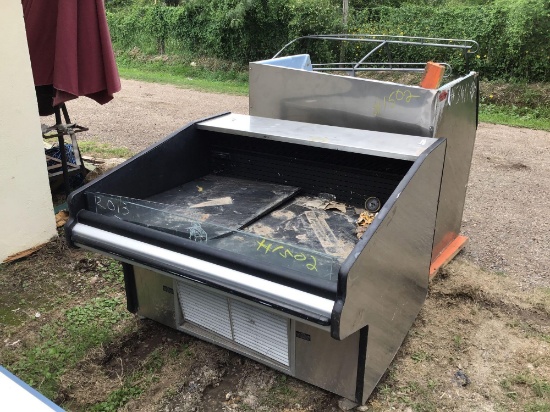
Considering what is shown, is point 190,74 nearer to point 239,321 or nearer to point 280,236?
point 280,236

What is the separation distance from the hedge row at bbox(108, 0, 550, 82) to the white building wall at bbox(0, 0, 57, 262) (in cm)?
788

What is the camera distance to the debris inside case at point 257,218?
1821mm

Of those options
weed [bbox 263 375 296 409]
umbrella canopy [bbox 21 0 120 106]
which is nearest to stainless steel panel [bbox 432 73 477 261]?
weed [bbox 263 375 296 409]

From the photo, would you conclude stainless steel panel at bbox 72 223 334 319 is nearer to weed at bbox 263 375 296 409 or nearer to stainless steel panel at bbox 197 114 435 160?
weed at bbox 263 375 296 409

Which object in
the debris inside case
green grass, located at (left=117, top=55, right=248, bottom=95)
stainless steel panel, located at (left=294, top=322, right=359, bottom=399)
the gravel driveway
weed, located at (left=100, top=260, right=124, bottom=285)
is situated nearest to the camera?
the debris inside case

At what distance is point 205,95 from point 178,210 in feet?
25.5

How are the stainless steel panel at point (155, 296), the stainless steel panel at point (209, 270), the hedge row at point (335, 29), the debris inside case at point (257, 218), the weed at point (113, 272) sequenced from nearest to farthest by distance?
the stainless steel panel at point (209, 270)
the debris inside case at point (257, 218)
the stainless steel panel at point (155, 296)
the weed at point (113, 272)
the hedge row at point (335, 29)

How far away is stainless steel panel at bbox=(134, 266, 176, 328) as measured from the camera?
259 cm

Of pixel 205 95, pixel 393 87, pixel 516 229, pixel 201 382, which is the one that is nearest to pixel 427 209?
pixel 393 87

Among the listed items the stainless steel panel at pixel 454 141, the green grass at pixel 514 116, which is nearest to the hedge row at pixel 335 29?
the green grass at pixel 514 116

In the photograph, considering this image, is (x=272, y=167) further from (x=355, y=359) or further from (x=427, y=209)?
(x=355, y=359)

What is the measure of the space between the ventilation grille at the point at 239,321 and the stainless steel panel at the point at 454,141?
1.28m

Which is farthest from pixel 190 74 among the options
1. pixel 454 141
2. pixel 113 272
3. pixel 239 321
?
pixel 239 321

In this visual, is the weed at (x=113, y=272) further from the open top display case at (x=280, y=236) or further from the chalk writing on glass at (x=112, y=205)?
the chalk writing on glass at (x=112, y=205)
